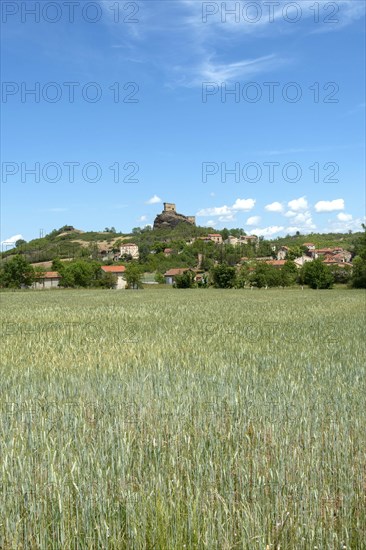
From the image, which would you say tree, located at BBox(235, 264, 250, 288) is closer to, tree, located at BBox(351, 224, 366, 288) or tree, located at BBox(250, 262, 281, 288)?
tree, located at BBox(250, 262, 281, 288)

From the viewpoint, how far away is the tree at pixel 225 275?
4075 inches

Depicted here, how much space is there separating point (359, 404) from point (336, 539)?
11.4ft

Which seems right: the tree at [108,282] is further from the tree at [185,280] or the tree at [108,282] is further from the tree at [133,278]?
the tree at [185,280]

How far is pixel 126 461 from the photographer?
4.77m

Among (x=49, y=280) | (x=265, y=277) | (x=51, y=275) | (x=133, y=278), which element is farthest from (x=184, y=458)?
(x=51, y=275)

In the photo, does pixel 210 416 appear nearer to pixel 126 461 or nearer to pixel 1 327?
pixel 126 461

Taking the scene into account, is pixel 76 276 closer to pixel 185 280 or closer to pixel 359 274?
pixel 185 280

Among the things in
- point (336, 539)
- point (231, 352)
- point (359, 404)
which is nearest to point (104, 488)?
point (336, 539)

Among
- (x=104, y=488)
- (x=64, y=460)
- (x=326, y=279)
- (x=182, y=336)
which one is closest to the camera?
(x=104, y=488)

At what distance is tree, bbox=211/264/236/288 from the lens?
10350 cm

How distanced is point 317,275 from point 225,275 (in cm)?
1825

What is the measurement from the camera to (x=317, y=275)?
96375 mm

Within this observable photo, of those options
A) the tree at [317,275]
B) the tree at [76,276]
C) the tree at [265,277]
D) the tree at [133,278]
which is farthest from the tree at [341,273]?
the tree at [76,276]

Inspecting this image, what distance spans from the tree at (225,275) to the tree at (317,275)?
14.0 meters
